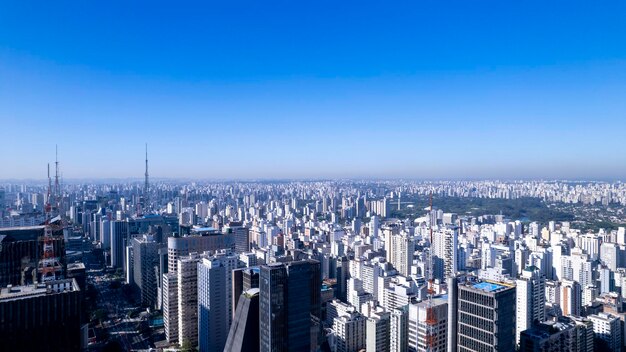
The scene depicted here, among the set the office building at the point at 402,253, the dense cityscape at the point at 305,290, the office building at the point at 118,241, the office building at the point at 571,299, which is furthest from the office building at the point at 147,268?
the office building at the point at 571,299

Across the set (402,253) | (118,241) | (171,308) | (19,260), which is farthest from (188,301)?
(118,241)

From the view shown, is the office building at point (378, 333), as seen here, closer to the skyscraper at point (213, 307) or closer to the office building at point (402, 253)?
the skyscraper at point (213, 307)

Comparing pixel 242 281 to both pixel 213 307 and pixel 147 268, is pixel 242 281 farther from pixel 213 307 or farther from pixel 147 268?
pixel 147 268

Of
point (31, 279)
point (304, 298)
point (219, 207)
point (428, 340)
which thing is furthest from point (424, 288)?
point (219, 207)

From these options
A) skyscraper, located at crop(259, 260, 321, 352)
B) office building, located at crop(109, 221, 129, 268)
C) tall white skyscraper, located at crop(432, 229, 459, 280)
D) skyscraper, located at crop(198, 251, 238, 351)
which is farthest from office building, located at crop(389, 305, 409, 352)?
office building, located at crop(109, 221, 129, 268)

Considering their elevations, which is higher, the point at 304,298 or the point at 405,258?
the point at 304,298

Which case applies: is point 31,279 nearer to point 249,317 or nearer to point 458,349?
point 249,317
